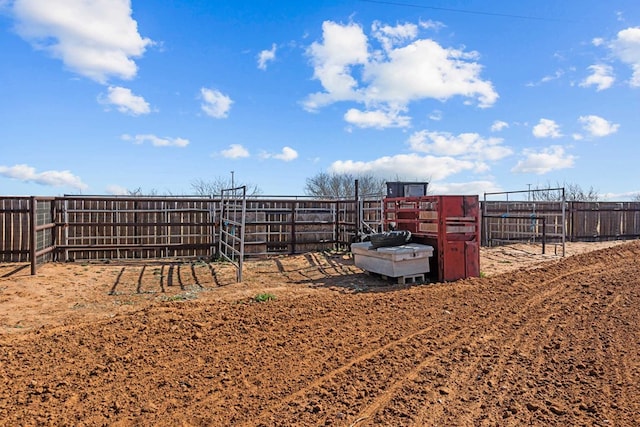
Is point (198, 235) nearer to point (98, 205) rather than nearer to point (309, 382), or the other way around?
point (98, 205)

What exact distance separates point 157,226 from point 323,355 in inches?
342

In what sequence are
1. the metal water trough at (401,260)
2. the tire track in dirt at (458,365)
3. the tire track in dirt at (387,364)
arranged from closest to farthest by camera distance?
1. the tire track in dirt at (458,365)
2. the tire track in dirt at (387,364)
3. the metal water trough at (401,260)

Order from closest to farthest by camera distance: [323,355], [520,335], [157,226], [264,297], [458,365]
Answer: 1. [458,365]
2. [323,355]
3. [520,335]
4. [264,297]
5. [157,226]

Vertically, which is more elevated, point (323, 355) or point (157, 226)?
point (157, 226)

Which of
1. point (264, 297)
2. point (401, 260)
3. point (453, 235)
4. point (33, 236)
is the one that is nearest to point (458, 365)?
point (264, 297)

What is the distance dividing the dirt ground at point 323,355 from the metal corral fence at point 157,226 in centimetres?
311

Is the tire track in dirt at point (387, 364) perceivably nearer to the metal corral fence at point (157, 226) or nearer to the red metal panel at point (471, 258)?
the red metal panel at point (471, 258)

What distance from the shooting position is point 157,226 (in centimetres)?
1131

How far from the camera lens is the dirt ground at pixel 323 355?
2.89 m

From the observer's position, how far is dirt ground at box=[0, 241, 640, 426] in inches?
114

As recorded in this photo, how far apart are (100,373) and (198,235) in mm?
8281

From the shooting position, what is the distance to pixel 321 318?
5.21 meters

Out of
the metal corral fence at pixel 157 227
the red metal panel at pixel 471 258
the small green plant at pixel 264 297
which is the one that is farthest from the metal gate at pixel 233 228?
the red metal panel at pixel 471 258

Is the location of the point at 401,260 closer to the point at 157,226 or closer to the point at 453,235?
the point at 453,235
